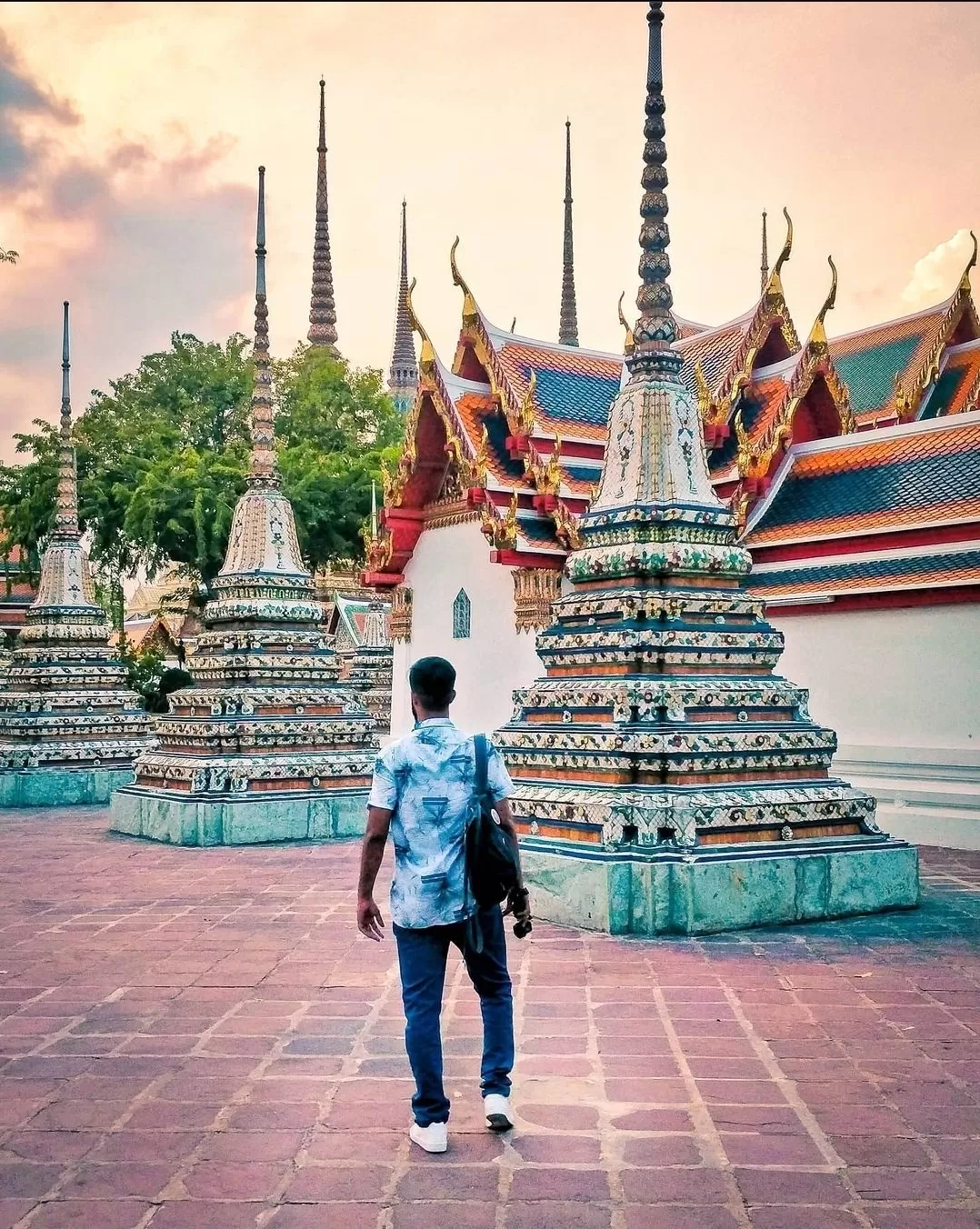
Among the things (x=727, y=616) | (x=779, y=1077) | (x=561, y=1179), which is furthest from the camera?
(x=727, y=616)

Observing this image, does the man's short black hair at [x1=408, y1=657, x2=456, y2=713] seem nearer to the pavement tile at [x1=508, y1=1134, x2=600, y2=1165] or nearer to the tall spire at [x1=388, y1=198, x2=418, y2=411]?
the pavement tile at [x1=508, y1=1134, x2=600, y2=1165]

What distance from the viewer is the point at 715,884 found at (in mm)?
7664

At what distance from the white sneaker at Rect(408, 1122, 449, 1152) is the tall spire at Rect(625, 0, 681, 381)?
621 centimetres

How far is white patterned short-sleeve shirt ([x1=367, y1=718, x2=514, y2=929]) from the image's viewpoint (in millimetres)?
A: 4273

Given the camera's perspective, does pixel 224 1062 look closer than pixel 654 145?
Yes

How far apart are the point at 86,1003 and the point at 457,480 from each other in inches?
498

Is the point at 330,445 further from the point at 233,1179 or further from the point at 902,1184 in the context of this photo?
the point at 902,1184

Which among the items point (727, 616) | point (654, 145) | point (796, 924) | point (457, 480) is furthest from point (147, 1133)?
point (457, 480)

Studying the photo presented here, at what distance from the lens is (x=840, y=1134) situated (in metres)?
4.30

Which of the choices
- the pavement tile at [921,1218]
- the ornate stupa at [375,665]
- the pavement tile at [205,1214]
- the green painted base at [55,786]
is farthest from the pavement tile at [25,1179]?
the ornate stupa at [375,665]

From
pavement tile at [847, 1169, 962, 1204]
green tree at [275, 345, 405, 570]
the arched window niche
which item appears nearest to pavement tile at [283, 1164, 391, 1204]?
pavement tile at [847, 1169, 962, 1204]

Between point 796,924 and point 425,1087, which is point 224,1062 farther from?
point 796,924

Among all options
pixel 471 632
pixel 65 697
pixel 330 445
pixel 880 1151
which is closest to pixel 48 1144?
pixel 880 1151

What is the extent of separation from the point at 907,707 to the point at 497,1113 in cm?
961
